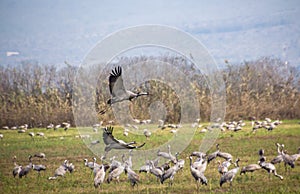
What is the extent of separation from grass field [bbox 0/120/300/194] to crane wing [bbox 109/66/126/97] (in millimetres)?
1668

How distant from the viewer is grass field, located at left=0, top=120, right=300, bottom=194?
10.7 meters

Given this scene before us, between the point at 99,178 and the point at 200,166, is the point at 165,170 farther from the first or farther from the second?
the point at 99,178

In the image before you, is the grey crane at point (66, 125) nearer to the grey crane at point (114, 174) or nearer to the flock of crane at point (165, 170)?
the flock of crane at point (165, 170)

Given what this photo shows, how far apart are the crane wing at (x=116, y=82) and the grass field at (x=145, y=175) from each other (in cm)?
167

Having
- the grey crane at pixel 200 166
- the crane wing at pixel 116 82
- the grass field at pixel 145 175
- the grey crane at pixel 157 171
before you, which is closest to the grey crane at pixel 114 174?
the grass field at pixel 145 175

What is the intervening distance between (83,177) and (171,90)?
11769 mm

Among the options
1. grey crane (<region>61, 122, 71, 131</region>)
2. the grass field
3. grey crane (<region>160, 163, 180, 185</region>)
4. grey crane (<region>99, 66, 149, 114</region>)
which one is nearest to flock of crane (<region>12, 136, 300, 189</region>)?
grey crane (<region>160, 163, 180, 185</region>)

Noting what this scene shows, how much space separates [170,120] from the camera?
23.2 meters

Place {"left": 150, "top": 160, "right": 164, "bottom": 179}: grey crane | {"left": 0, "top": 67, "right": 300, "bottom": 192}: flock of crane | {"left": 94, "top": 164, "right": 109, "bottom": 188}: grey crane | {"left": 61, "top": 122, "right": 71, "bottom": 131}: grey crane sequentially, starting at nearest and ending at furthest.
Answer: {"left": 94, "top": 164, "right": 109, "bottom": 188}: grey crane → {"left": 0, "top": 67, "right": 300, "bottom": 192}: flock of crane → {"left": 150, "top": 160, "right": 164, "bottom": 179}: grey crane → {"left": 61, "top": 122, "right": 71, "bottom": 131}: grey crane

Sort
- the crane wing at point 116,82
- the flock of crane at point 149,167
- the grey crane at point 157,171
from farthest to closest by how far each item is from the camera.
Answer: the crane wing at point 116,82
the grey crane at point 157,171
the flock of crane at point 149,167

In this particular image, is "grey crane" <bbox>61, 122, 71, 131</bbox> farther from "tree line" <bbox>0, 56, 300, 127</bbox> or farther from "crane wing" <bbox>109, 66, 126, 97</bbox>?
"crane wing" <bbox>109, 66, 126, 97</bbox>

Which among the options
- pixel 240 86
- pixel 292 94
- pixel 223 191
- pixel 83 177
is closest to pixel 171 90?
pixel 240 86

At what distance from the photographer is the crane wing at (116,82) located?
39.2ft

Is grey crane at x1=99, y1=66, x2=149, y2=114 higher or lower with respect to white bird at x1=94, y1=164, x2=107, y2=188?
higher
